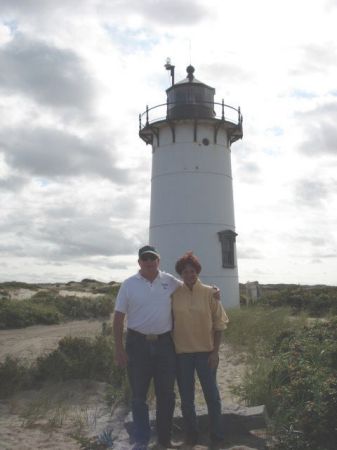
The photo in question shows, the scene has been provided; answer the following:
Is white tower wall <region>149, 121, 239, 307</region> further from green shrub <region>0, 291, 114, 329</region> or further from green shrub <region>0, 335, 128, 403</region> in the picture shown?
green shrub <region>0, 335, 128, 403</region>

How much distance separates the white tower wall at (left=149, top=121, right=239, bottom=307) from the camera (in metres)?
18.7

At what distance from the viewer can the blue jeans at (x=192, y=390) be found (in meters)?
5.58

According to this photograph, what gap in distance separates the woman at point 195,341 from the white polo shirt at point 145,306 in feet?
0.46

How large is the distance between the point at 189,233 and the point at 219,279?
204 centimetres

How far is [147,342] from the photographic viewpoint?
5.49 metres

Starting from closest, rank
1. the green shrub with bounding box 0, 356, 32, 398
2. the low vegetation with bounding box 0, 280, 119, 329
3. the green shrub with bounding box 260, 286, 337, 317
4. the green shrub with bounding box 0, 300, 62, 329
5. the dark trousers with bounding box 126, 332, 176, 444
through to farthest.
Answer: the dark trousers with bounding box 126, 332, 176, 444 < the green shrub with bounding box 0, 356, 32, 398 < the green shrub with bounding box 0, 300, 62, 329 < the low vegetation with bounding box 0, 280, 119, 329 < the green shrub with bounding box 260, 286, 337, 317

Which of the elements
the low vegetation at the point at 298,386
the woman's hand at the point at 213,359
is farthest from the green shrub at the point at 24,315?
the woman's hand at the point at 213,359

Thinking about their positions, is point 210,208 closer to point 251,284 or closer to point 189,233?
point 189,233

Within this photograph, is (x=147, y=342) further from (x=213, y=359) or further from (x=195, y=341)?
(x=213, y=359)

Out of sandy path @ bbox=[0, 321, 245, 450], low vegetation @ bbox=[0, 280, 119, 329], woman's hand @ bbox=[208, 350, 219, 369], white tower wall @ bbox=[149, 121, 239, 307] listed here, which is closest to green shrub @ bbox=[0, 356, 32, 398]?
sandy path @ bbox=[0, 321, 245, 450]

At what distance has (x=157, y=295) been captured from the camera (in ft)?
18.2

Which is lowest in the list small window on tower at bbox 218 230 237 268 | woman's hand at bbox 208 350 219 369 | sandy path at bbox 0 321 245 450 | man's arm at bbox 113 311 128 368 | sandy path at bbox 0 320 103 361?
sandy path at bbox 0 321 245 450

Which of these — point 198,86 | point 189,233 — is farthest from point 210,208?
point 198,86

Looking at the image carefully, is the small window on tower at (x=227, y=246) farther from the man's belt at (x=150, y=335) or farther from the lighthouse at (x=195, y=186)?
the man's belt at (x=150, y=335)
